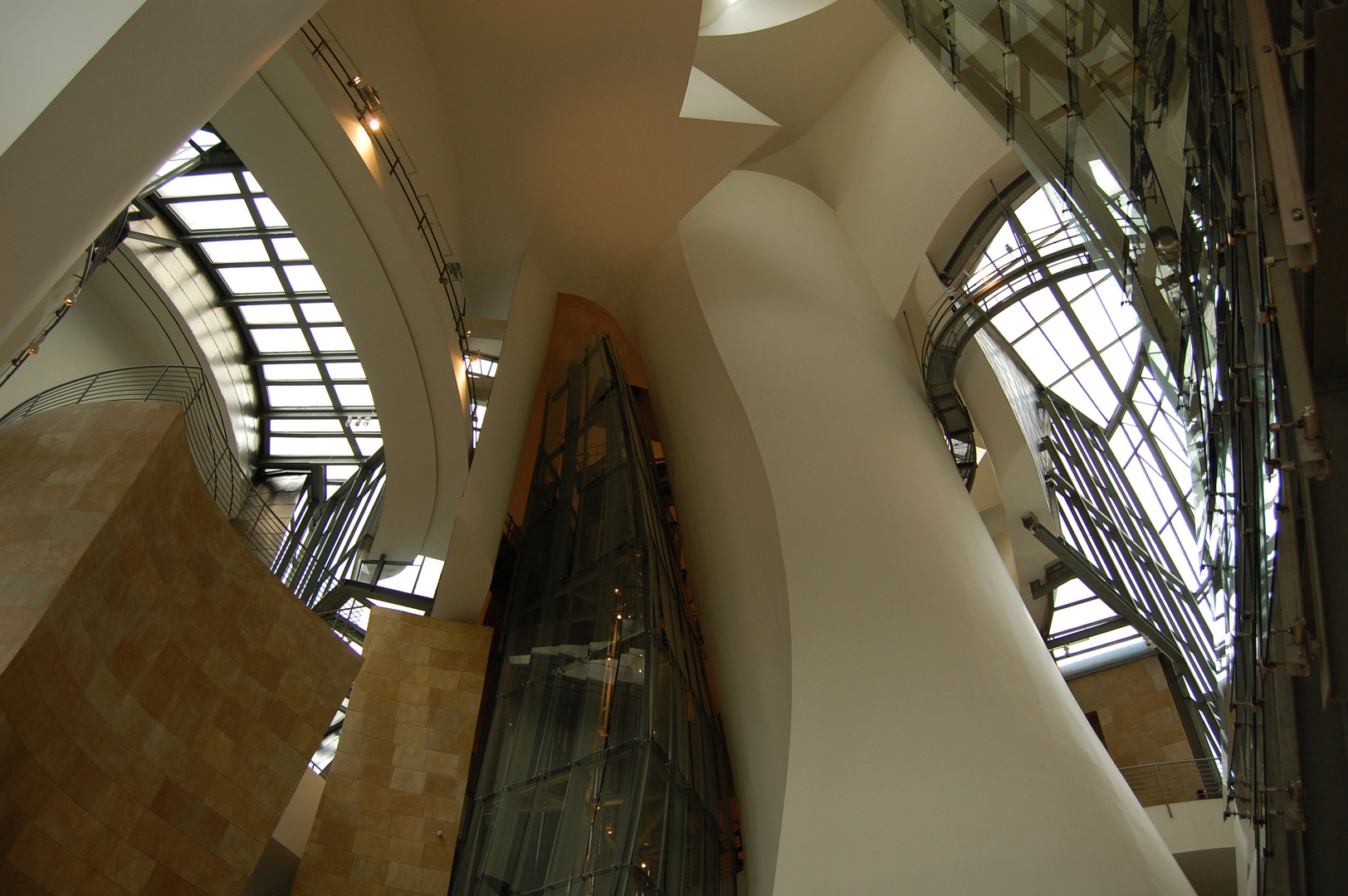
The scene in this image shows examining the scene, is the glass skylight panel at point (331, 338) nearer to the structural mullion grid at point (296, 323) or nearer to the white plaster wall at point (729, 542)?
the structural mullion grid at point (296, 323)

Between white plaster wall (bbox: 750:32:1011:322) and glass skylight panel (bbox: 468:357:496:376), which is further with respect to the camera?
glass skylight panel (bbox: 468:357:496:376)

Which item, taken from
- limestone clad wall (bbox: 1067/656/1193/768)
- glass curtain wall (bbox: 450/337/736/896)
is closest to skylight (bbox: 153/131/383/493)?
glass curtain wall (bbox: 450/337/736/896)

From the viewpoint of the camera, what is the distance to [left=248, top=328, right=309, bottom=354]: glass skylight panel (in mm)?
17906

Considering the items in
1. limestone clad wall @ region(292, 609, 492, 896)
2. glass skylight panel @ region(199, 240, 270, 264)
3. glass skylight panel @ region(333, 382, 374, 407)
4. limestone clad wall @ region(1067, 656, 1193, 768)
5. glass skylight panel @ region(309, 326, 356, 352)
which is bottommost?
limestone clad wall @ region(292, 609, 492, 896)

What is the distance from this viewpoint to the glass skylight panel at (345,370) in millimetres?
18281

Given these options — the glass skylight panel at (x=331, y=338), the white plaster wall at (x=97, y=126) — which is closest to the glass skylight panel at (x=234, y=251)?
the glass skylight panel at (x=331, y=338)

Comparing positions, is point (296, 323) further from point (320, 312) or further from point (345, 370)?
point (345, 370)

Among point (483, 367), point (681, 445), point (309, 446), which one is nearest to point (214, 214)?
point (483, 367)

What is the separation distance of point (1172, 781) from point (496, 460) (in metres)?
13.3

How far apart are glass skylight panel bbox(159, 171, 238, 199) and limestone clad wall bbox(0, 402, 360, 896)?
28.4 ft

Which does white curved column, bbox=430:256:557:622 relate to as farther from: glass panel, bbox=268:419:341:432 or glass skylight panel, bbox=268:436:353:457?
glass skylight panel, bbox=268:436:353:457

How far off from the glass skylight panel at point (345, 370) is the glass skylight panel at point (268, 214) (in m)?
3.49

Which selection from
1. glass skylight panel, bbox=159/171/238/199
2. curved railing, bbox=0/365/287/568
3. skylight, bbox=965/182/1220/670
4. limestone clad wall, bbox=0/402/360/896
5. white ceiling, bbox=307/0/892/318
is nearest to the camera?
limestone clad wall, bbox=0/402/360/896

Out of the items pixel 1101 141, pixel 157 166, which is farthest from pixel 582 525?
→ pixel 157 166
